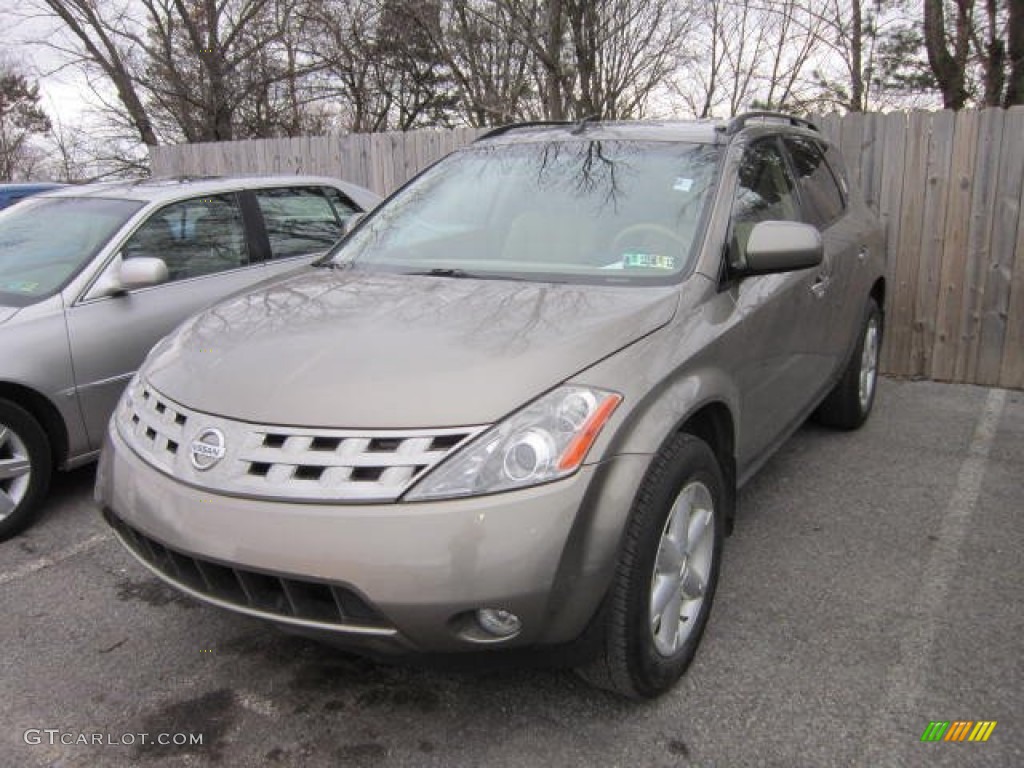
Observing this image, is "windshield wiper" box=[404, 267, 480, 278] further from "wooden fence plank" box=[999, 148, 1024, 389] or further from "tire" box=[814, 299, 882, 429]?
"wooden fence plank" box=[999, 148, 1024, 389]

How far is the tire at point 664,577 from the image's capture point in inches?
83.7

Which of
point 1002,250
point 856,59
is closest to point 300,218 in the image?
point 1002,250

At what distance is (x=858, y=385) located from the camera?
4703 mm

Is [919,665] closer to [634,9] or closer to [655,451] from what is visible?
[655,451]

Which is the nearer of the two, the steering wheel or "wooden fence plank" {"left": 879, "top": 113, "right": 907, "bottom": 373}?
the steering wheel

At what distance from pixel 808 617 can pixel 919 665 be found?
0.39 meters

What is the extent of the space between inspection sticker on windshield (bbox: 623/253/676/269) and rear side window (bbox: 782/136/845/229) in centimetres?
133

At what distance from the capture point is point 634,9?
11078 mm

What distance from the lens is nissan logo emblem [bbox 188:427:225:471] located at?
6.88 ft

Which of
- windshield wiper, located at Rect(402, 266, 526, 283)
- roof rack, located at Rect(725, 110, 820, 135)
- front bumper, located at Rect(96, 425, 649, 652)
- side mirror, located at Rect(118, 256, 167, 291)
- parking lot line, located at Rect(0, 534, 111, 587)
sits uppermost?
roof rack, located at Rect(725, 110, 820, 135)

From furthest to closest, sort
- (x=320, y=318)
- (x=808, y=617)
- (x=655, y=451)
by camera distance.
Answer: (x=808, y=617), (x=320, y=318), (x=655, y=451)

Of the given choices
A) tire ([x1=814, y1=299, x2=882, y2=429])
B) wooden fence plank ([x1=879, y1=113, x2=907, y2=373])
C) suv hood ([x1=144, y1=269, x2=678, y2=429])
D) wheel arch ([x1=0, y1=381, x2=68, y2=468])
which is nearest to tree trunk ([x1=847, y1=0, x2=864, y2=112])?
wooden fence plank ([x1=879, y1=113, x2=907, y2=373])

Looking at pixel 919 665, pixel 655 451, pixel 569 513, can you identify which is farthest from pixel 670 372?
pixel 919 665

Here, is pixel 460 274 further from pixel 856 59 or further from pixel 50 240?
pixel 856 59
